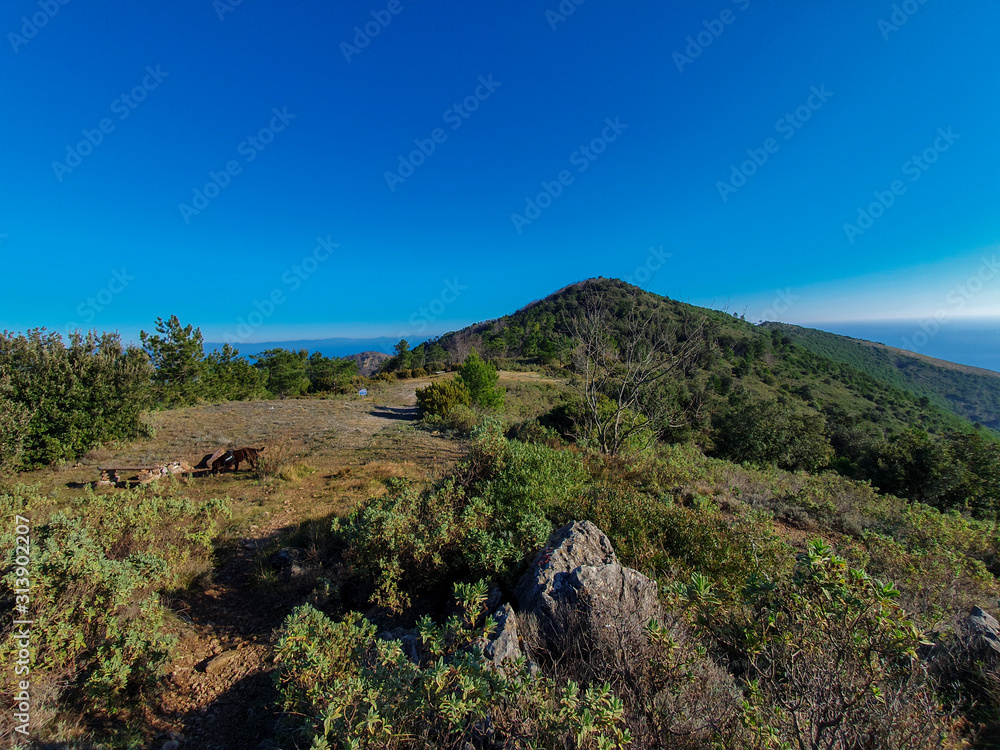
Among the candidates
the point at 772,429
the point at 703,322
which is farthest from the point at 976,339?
the point at 703,322

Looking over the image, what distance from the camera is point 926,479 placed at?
11227 mm

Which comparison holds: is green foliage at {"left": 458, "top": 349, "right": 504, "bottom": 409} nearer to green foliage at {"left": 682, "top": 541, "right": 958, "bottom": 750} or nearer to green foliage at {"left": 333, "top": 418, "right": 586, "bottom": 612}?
green foliage at {"left": 333, "top": 418, "right": 586, "bottom": 612}

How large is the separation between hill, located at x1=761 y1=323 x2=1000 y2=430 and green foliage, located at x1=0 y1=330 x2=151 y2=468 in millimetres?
78238

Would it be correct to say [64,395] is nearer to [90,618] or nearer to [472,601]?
[90,618]

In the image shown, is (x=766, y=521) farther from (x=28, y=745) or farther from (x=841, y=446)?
(x=841, y=446)

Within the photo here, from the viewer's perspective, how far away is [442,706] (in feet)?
5.35

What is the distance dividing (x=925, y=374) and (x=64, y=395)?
10046 centimetres

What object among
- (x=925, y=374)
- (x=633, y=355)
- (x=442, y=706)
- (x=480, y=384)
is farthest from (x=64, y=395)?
(x=925, y=374)

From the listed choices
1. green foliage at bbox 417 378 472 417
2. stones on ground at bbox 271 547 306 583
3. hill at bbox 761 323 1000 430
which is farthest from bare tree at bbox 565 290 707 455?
hill at bbox 761 323 1000 430

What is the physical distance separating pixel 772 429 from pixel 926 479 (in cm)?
456

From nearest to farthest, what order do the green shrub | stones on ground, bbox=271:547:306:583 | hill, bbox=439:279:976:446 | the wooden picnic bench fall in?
stones on ground, bbox=271:547:306:583, the wooden picnic bench, the green shrub, hill, bbox=439:279:976:446

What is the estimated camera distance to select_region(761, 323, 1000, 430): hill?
55.3 meters

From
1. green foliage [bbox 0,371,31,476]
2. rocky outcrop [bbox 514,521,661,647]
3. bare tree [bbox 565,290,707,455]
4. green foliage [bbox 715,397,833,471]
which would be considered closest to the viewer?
rocky outcrop [bbox 514,521,661,647]

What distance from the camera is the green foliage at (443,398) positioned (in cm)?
1767
